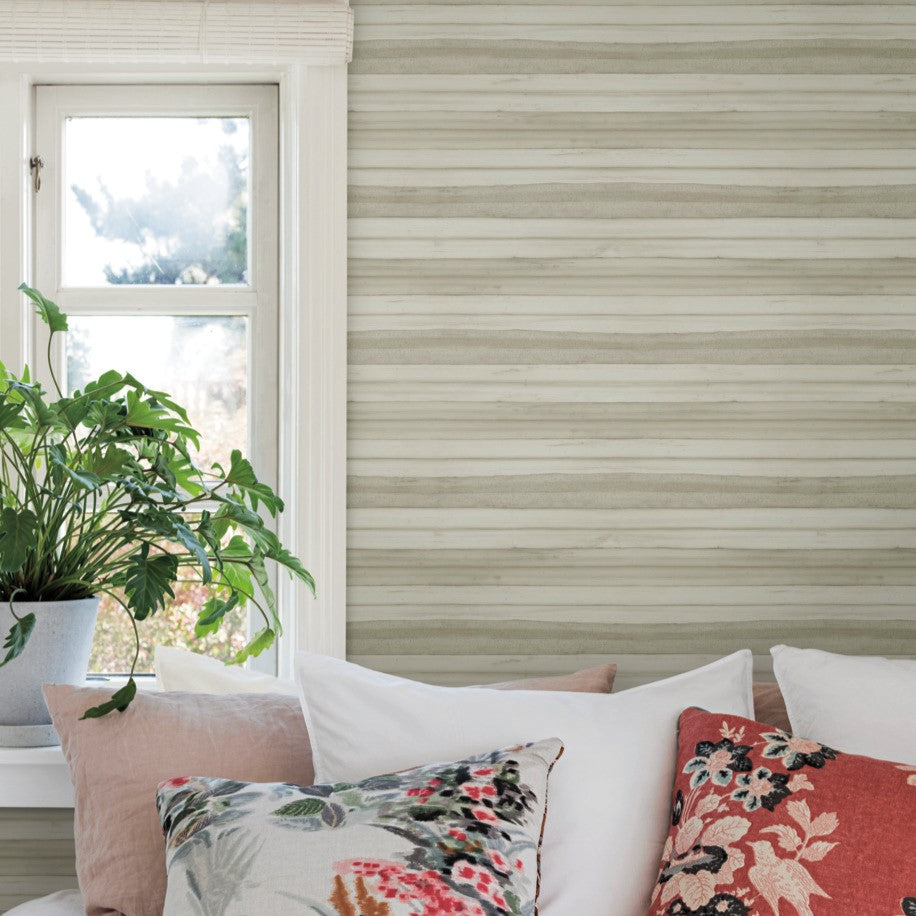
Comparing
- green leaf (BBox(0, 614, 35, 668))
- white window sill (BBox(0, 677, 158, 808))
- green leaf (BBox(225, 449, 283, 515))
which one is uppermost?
green leaf (BBox(225, 449, 283, 515))

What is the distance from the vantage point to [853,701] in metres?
1.24

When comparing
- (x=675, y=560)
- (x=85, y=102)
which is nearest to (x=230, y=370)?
(x=85, y=102)

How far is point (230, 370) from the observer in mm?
1915

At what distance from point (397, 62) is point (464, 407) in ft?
2.31

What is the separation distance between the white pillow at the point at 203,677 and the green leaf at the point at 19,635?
240 mm

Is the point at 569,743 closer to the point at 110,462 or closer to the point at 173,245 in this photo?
the point at 110,462

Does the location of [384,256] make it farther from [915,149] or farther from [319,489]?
[915,149]

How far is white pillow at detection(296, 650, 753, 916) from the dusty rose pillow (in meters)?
0.08

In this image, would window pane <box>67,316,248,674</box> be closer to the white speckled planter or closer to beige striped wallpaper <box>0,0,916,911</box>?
beige striped wallpaper <box>0,0,916,911</box>

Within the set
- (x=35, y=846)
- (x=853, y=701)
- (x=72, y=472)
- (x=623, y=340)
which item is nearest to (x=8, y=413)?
(x=72, y=472)

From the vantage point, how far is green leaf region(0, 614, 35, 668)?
52.1 inches

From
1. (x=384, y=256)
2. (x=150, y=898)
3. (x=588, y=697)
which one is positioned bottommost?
(x=150, y=898)

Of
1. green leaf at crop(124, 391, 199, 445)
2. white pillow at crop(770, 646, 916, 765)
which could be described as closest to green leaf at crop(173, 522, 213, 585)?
green leaf at crop(124, 391, 199, 445)

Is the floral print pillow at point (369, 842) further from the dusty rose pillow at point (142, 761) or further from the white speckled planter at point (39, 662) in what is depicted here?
the white speckled planter at point (39, 662)
